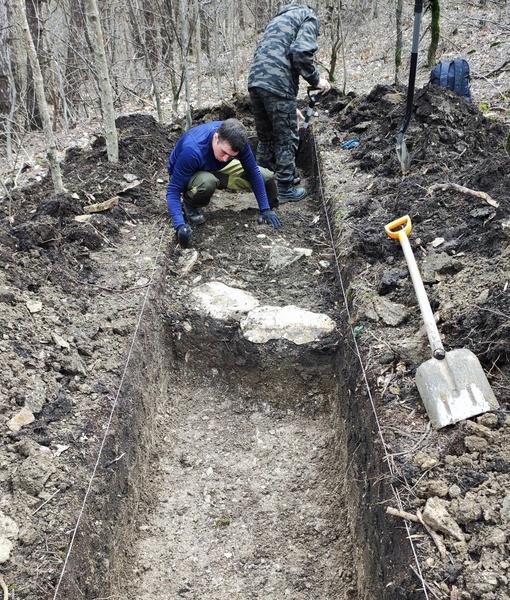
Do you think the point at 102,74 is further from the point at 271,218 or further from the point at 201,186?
the point at 271,218

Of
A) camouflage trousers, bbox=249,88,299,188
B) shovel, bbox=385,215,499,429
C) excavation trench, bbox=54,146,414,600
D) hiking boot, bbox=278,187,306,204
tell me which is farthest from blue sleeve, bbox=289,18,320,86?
shovel, bbox=385,215,499,429

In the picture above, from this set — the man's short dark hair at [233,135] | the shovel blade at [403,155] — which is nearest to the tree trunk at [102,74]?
the man's short dark hair at [233,135]

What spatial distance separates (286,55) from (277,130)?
668 millimetres

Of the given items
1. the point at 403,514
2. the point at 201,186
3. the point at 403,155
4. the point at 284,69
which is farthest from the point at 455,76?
the point at 403,514

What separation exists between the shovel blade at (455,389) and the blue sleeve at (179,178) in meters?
2.51

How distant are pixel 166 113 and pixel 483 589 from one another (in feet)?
28.1

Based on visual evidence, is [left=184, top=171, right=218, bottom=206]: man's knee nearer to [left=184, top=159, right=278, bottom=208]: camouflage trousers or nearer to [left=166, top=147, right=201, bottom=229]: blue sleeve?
[left=184, top=159, right=278, bottom=208]: camouflage trousers

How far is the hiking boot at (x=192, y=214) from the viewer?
4.82 m

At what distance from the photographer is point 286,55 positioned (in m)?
4.89

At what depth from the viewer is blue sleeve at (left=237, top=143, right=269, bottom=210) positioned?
14.0ft

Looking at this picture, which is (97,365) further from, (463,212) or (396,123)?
(396,123)

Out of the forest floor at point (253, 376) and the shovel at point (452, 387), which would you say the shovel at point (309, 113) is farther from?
the shovel at point (452, 387)

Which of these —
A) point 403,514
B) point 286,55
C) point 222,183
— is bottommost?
point 403,514

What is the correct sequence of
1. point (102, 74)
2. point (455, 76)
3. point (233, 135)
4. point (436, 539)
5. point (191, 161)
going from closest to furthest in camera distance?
point (436, 539), point (233, 135), point (191, 161), point (102, 74), point (455, 76)
